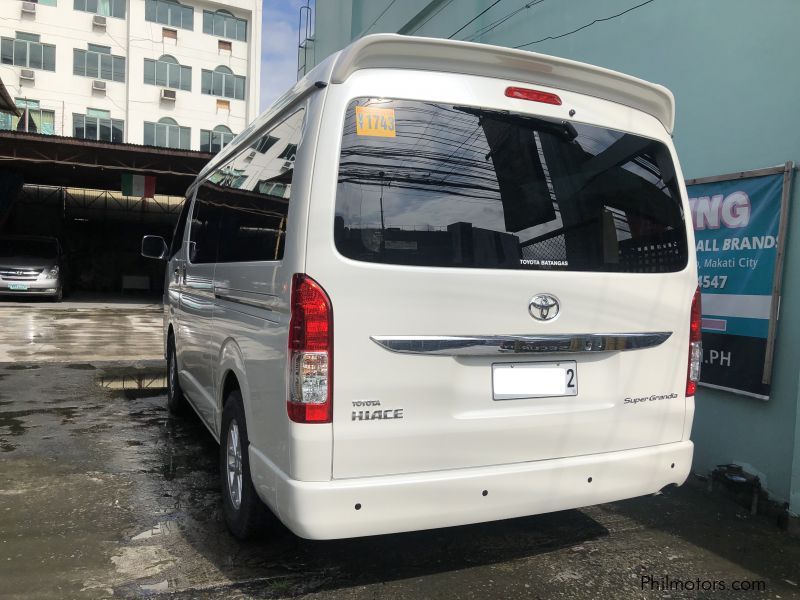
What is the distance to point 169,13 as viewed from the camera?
31703mm

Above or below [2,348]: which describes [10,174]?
above

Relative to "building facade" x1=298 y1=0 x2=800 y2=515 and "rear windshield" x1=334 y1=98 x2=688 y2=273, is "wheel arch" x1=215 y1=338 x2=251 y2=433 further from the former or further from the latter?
"building facade" x1=298 y1=0 x2=800 y2=515

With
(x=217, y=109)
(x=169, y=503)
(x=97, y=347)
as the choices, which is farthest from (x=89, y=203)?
(x=169, y=503)

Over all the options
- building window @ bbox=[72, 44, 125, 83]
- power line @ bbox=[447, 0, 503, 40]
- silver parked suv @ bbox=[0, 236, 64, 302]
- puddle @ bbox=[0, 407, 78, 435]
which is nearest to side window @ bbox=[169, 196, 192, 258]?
puddle @ bbox=[0, 407, 78, 435]

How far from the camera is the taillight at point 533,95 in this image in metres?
2.65

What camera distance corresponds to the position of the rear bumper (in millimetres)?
2314

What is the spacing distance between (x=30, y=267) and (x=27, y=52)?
17.1 metres

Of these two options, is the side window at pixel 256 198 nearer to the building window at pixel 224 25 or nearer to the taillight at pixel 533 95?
the taillight at pixel 533 95

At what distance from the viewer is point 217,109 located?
3300 centimetres

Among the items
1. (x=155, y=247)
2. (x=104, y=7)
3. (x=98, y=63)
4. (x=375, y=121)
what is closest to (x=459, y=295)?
(x=375, y=121)

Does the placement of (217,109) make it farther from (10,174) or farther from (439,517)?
(439,517)

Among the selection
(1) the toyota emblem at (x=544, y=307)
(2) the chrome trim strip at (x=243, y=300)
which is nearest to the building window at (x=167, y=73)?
(2) the chrome trim strip at (x=243, y=300)

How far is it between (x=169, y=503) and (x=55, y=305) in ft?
52.1

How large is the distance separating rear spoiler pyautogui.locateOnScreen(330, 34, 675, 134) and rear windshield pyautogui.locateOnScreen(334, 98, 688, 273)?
0.16 metres
